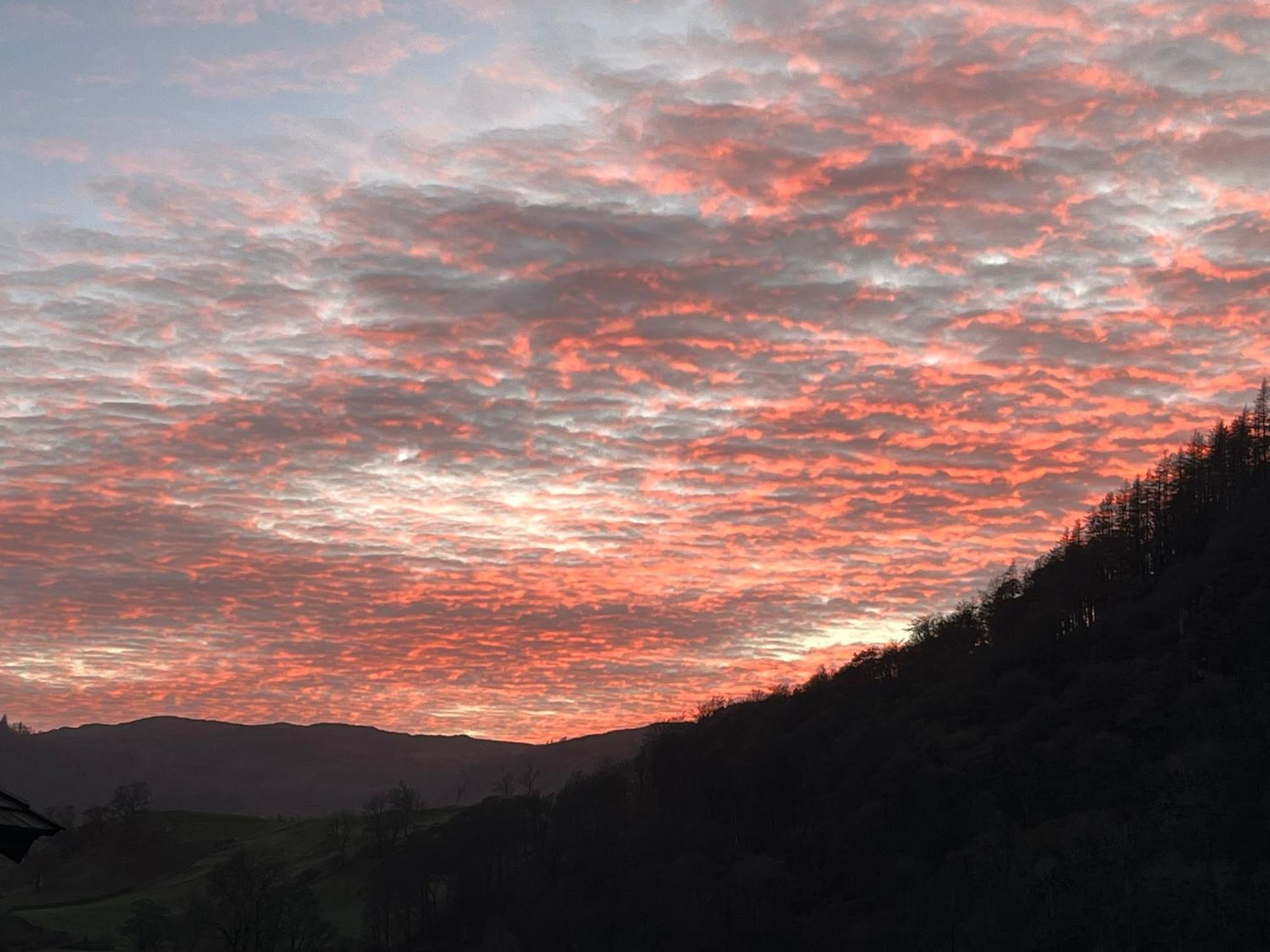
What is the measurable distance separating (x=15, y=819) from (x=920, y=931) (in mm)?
149094

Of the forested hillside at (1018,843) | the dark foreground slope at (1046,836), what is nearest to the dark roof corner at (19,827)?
the dark foreground slope at (1046,836)

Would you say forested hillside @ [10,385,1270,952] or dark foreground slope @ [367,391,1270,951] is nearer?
dark foreground slope @ [367,391,1270,951]

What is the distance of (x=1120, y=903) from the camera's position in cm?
12838

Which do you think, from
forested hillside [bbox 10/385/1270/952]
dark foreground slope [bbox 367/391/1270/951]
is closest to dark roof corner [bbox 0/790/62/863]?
dark foreground slope [bbox 367/391/1270/951]

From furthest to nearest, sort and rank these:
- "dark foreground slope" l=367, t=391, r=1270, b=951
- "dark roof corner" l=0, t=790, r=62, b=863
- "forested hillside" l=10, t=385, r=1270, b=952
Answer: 1. "forested hillside" l=10, t=385, r=1270, b=952
2. "dark foreground slope" l=367, t=391, r=1270, b=951
3. "dark roof corner" l=0, t=790, r=62, b=863

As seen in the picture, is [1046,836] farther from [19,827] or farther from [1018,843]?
[19,827]

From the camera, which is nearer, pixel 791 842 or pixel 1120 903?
pixel 1120 903

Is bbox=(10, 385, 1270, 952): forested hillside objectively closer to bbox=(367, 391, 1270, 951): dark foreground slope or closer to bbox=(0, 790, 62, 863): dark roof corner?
bbox=(367, 391, 1270, 951): dark foreground slope

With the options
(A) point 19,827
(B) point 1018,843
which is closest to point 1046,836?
(B) point 1018,843

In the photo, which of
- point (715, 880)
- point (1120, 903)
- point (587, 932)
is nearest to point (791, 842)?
point (715, 880)

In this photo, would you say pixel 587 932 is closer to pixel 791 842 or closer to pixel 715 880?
pixel 715 880

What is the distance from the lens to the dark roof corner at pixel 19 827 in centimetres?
1327

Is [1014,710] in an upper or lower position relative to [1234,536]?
lower

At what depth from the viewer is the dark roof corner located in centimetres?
1327
